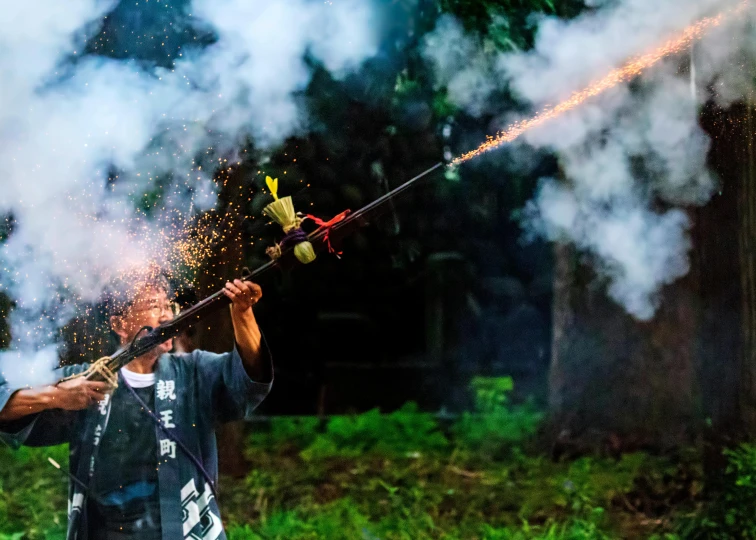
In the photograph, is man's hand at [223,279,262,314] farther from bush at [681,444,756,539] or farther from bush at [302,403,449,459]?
bush at [302,403,449,459]

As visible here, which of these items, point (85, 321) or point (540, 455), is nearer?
point (85, 321)

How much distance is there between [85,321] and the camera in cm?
317

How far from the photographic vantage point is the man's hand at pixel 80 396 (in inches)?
113

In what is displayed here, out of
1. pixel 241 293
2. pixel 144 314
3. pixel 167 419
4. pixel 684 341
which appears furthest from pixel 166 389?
pixel 684 341

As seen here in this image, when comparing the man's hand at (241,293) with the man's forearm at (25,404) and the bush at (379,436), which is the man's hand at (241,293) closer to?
the man's forearm at (25,404)

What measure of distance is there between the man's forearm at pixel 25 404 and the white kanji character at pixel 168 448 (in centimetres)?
42

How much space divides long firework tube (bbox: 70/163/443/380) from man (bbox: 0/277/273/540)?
42mm

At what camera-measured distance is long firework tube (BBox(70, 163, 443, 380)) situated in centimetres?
285

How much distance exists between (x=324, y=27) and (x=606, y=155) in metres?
1.79

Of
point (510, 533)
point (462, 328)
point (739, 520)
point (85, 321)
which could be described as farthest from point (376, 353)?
point (85, 321)

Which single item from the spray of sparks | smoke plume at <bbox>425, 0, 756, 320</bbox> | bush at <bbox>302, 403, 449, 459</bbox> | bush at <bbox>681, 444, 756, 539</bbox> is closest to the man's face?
the spray of sparks

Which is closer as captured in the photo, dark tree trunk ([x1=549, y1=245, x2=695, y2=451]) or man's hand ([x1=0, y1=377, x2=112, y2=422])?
man's hand ([x1=0, y1=377, x2=112, y2=422])

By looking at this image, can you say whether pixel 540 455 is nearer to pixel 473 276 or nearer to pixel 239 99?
pixel 473 276

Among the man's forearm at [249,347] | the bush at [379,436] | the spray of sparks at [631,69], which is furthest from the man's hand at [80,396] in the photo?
the bush at [379,436]
